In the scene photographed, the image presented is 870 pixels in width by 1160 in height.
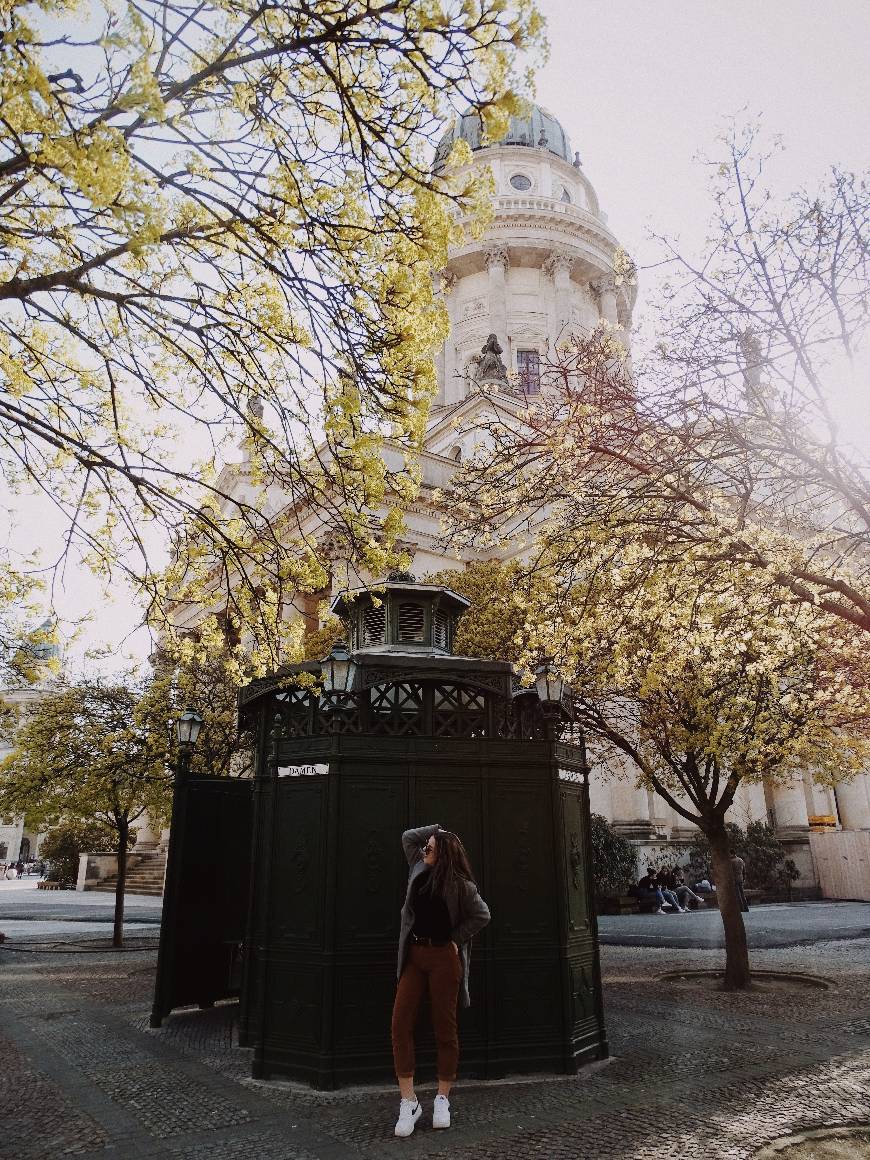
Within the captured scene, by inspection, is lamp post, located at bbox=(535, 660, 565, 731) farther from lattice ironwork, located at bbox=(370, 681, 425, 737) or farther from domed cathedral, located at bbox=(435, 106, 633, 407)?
domed cathedral, located at bbox=(435, 106, 633, 407)

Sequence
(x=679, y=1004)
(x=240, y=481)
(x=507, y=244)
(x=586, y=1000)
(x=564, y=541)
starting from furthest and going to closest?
(x=507, y=244), (x=240, y=481), (x=679, y=1004), (x=564, y=541), (x=586, y=1000)

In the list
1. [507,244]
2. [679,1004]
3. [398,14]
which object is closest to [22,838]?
[507,244]

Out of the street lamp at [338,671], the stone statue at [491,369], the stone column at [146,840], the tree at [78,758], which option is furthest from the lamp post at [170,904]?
the stone column at [146,840]

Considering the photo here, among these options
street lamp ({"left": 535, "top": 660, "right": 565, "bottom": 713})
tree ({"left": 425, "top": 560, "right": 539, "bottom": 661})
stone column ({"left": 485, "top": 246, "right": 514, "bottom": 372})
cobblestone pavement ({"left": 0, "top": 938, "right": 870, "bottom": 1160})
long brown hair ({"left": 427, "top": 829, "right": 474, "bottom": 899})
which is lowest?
cobblestone pavement ({"left": 0, "top": 938, "right": 870, "bottom": 1160})

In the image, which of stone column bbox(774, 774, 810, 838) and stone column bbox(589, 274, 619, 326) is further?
stone column bbox(589, 274, 619, 326)

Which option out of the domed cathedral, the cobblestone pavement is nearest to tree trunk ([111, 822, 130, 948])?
the cobblestone pavement

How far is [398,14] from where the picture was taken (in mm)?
4332

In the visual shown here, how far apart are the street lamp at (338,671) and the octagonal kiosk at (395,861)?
0.02 m

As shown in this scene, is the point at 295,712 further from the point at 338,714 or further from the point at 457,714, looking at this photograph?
the point at 457,714

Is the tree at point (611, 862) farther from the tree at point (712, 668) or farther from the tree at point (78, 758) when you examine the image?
the tree at point (78, 758)

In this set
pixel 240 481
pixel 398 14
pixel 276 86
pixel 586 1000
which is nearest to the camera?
pixel 398 14

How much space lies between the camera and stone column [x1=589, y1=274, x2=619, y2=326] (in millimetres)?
48656

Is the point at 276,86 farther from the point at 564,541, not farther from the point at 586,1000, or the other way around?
the point at 586,1000

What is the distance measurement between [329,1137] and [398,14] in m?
Result: 6.98
